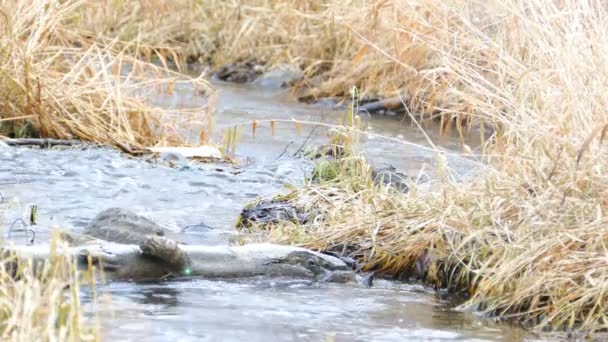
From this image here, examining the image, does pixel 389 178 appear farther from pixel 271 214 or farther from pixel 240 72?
pixel 240 72

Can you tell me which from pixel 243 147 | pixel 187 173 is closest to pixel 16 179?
pixel 187 173

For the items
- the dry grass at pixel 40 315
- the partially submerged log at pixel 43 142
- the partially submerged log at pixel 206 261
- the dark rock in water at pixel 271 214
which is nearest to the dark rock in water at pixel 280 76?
the partially submerged log at pixel 43 142

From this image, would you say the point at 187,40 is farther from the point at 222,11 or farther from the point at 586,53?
the point at 586,53

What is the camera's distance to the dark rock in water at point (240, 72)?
50.5 ft

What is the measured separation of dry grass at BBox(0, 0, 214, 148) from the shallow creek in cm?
49

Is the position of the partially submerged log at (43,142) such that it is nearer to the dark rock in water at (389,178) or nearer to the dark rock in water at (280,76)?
the dark rock in water at (389,178)

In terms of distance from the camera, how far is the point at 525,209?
5.44 metres

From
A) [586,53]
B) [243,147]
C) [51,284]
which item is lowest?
[243,147]

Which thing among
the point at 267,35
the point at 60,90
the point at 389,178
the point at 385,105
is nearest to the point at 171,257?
the point at 389,178

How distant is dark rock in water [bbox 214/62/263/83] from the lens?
15.4 metres

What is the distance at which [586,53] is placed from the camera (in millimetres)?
5629

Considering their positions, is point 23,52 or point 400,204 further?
point 23,52

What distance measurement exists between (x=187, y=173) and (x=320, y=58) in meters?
6.54

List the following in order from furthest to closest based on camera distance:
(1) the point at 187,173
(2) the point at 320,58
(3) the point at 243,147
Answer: (2) the point at 320,58, (3) the point at 243,147, (1) the point at 187,173
